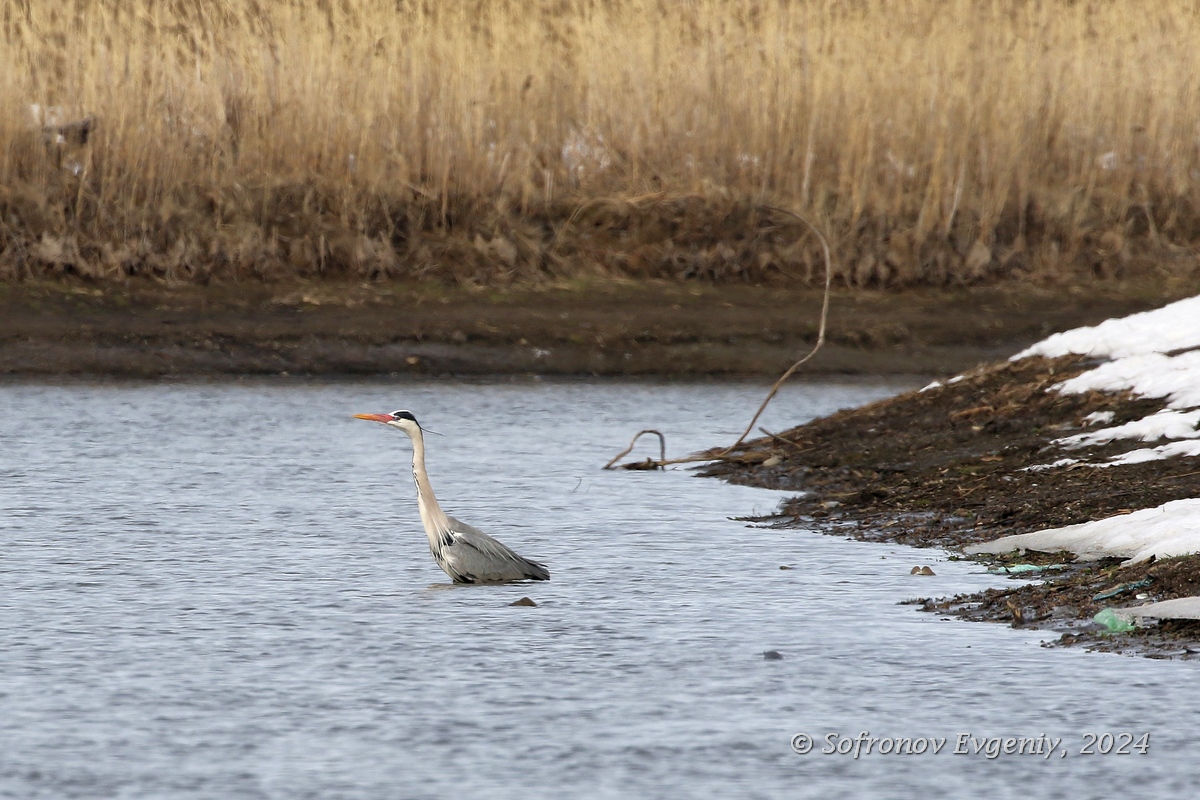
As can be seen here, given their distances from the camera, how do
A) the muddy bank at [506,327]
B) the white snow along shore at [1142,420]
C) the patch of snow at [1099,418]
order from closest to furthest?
the white snow along shore at [1142,420] → the patch of snow at [1099,418] → the muddy bank at [506,327]

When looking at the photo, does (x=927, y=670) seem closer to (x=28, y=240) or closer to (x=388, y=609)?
(x=388, y=609)

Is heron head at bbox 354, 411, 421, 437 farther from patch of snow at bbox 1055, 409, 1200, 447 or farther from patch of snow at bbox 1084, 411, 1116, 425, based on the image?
patch of snow at bbox 1084, 411, 1116, 425

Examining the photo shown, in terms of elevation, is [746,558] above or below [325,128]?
below

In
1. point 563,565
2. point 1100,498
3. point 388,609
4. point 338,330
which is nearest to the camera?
point 388,609

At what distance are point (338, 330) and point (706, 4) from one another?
14.0ft

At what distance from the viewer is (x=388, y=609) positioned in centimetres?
665

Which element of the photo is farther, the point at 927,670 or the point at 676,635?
the point at 676,635

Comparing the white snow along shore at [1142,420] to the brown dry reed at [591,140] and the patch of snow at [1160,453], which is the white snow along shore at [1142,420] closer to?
the patch of snow at [1160,453]

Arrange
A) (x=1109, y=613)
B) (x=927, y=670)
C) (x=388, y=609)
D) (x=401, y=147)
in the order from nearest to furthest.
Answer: (x=927, y=670), (x=1109, y=613), (x=388, y=609), (x=401, y=147)

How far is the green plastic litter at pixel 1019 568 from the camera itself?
713cm

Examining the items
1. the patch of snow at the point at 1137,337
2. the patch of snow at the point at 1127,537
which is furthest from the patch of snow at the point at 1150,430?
the patch of snow at the point at 1127,537

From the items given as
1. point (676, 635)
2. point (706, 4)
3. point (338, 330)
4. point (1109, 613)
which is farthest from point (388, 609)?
point (706, 4)

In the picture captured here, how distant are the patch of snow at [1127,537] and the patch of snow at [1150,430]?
1297mm

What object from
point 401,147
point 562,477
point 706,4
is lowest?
point 562,477
